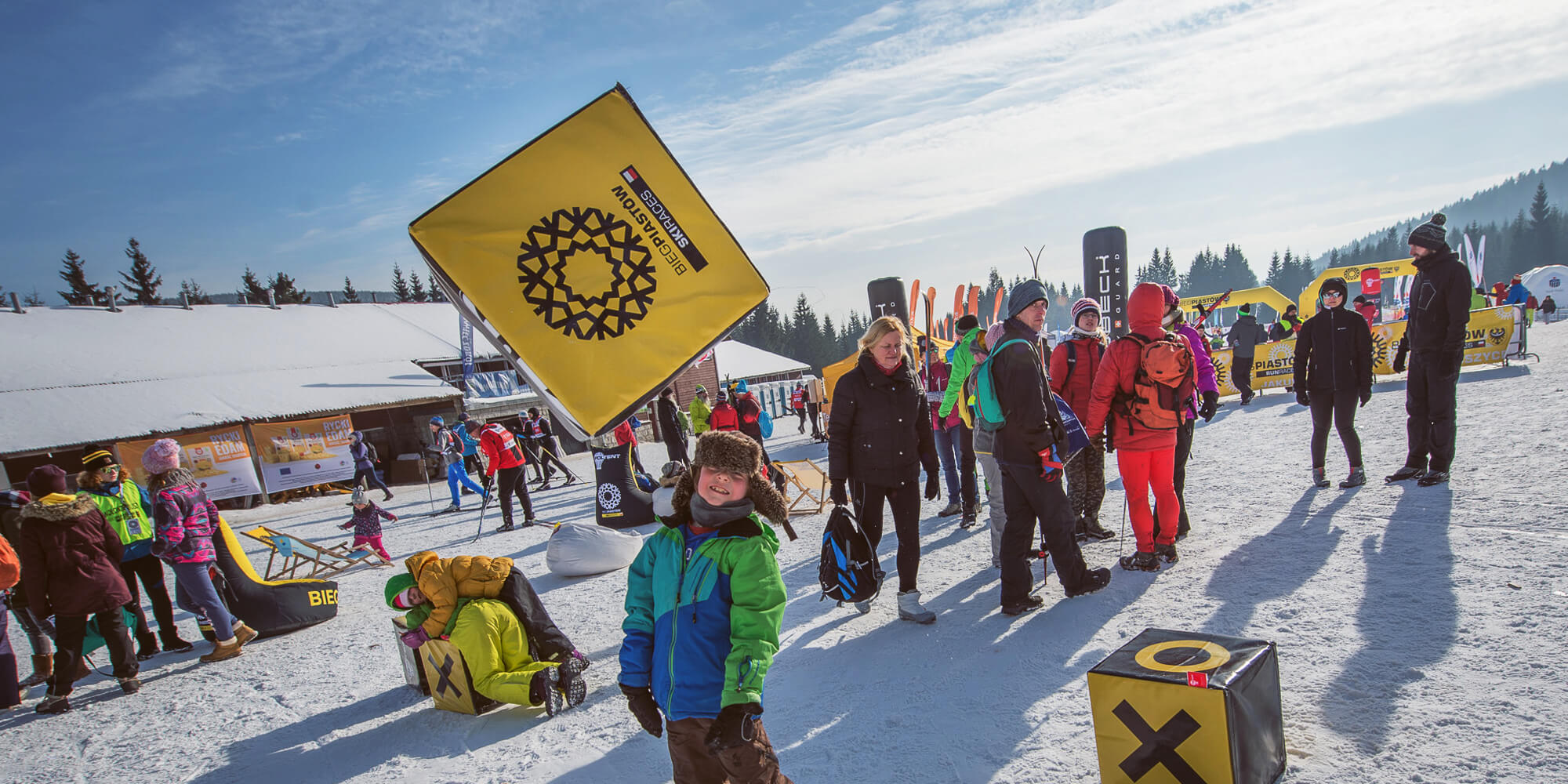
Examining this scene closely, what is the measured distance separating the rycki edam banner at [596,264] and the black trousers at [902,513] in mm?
1721

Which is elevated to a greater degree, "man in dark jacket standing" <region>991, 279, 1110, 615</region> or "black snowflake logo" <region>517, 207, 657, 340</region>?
"black snowflake logo" <region>517, 207, 657, 340</region>

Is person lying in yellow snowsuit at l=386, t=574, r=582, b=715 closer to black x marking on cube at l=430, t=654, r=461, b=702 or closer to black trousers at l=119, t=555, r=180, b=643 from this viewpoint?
black x marking on cube at l=430, t=654, r=461, b=702

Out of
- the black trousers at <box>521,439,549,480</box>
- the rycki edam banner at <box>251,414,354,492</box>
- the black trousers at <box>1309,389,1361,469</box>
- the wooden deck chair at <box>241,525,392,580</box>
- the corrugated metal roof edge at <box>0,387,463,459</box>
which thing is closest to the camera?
the black trousers at <box>1309,389,1361,469</box>

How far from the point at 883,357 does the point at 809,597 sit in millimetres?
2004

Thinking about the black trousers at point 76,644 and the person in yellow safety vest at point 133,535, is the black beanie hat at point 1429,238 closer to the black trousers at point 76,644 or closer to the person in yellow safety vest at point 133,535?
the black trousers at point 76,644

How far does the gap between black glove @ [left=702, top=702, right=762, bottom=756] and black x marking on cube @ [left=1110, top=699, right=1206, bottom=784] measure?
3.94 ft

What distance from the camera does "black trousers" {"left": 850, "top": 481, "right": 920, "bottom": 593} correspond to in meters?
4.14

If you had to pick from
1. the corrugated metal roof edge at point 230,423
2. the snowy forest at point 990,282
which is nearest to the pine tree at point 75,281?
the snowy forest at point 990,282

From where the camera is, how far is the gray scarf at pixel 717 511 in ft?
7.06

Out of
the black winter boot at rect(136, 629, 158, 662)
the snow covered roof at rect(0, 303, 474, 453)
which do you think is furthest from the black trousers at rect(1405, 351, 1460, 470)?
the snow covered roof at rect(0, 303, 474, 453)

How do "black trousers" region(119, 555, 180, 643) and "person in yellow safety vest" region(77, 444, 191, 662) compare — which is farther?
"black trousers" region(119, 555, 180, 643)

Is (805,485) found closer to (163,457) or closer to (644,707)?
(163,457)

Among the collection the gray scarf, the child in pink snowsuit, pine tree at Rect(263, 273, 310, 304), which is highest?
pine tree at Rect(263, 273, 310, 304)

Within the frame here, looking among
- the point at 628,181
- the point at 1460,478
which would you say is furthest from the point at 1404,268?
the point at 628,181
